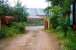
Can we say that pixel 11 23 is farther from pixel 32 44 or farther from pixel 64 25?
pixel 32 44

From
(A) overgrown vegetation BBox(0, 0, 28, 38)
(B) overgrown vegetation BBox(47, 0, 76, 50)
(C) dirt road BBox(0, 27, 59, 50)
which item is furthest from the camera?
(A) overgrown vegetation BBox(0, 0, 28, 38)

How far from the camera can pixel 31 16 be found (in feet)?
184

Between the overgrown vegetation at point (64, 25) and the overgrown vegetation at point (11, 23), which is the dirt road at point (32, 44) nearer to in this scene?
the overgrown vegetation at point (64, 25)

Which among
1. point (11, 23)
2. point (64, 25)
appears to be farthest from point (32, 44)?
point (11, 23)

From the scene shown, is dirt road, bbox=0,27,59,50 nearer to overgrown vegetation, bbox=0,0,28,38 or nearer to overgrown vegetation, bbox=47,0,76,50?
overgrown vegetation, bbox=47,0,76,50

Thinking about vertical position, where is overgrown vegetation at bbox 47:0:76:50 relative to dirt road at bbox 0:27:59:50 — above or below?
above

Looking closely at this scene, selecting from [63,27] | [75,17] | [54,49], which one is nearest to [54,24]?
[75,17]


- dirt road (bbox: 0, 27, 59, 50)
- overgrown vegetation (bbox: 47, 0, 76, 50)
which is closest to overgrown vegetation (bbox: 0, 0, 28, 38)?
dirt road (bbox: 0, 27, 59, 50)

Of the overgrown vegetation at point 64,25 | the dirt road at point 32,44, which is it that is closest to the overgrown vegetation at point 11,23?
the dirt road at point 32,44

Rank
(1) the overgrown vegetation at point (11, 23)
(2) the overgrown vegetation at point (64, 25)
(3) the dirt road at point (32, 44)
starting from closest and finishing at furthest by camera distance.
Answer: (3) the dirt road at point (32, 44)
(2) the overgrown vegetation at point (64, 25)
(1) the overgrown vegetation at point (11, 23)

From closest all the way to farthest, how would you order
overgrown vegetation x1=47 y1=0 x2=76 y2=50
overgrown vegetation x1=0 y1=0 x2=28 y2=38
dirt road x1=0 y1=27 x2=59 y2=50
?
1. dirt road x1=0 y1=27 x2=59 y2=50
2. overgrown vegetation x1=47 y1=0 x2=76 y2=50
3. overgrown vegetation x1=0 y1=0 x2=28 y2=38

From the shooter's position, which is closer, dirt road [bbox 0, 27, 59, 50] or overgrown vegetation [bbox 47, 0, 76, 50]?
dirt road [bbox 0, 27, 59, 50]

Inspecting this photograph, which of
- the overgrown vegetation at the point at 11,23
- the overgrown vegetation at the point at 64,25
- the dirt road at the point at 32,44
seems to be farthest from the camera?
the overgrown vegetation at the point at 11,23

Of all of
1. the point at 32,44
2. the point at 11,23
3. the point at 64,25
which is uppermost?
the point at 64,25
